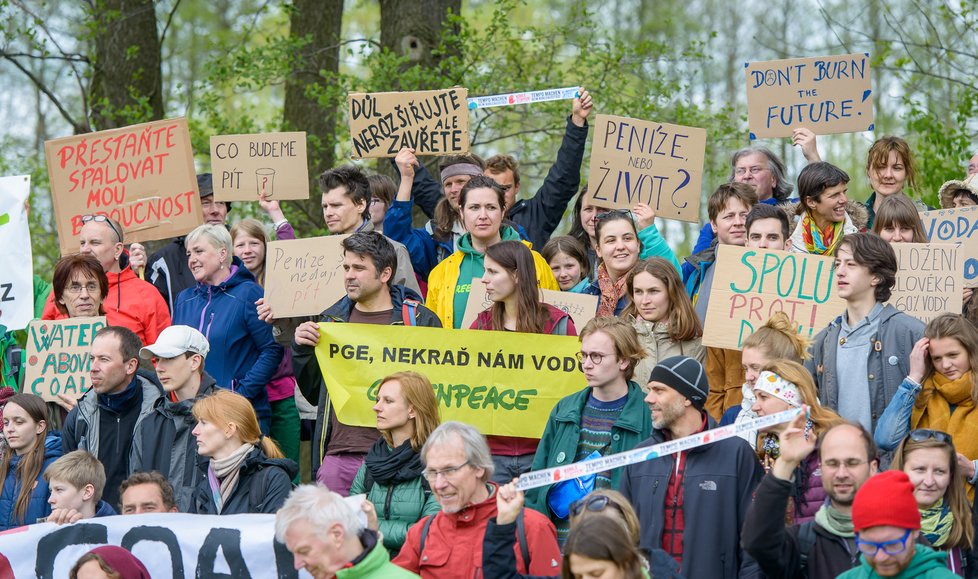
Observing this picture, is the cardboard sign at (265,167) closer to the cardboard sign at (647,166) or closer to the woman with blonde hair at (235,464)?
the cardboard sign at (647,166)

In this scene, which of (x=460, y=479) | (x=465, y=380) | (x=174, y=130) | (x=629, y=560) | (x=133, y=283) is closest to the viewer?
(x=629, y=560)

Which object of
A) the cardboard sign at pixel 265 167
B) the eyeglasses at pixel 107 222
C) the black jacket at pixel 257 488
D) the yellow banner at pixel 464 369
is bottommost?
the black jacket at pixel 257 488

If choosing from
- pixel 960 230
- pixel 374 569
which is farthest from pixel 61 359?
pixel 960 230

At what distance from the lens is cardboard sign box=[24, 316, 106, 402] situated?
901cm

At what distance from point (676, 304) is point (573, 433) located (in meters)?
1.31

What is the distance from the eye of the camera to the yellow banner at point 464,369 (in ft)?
26.5

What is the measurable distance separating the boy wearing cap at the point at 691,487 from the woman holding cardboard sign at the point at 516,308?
4.80 ft

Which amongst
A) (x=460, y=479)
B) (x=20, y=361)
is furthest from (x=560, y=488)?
(x=20, y=361)

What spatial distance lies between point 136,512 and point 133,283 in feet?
8.70

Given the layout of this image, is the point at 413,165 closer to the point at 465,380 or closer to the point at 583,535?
the point at 465,380

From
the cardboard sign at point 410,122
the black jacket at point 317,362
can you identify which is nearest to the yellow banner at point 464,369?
the black jacket at point 317,362

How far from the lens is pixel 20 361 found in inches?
379

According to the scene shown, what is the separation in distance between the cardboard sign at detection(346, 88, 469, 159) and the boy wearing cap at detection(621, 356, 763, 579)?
4046mm

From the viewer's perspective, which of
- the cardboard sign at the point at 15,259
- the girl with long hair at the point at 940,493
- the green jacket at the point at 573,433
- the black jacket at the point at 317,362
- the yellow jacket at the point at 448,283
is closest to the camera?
the girl with long hair at the point at 940,493
